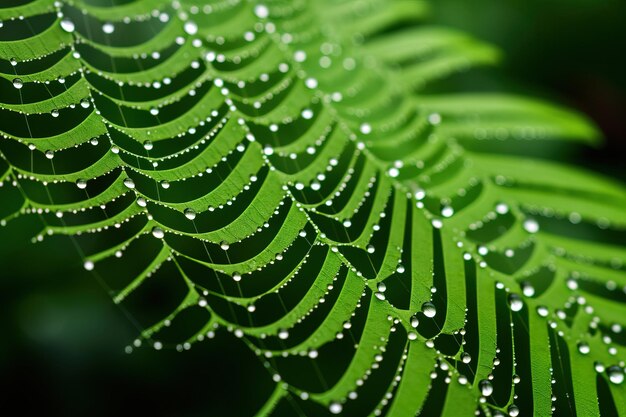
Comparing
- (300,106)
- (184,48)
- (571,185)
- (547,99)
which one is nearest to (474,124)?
(571,185)

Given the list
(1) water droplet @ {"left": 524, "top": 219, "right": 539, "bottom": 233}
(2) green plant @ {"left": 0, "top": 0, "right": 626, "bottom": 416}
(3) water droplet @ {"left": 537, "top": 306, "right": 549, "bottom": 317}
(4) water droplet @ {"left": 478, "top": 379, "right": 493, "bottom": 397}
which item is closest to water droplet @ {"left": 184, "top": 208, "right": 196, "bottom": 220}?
(2) green plant @ {"left": 0, "top": 0, "right": 626, "bottom": 416}

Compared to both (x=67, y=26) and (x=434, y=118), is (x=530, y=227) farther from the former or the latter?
(x=67, y=26)

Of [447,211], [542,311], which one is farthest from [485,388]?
[447,211]

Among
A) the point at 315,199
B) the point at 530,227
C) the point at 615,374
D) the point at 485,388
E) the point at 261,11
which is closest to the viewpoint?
the point at 485,388

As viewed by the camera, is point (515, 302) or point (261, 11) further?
point (261, 11)

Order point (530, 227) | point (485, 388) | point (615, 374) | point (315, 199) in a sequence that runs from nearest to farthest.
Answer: point (485, 388) → point (615, 374) → point (315, 199) → point (530, 227)

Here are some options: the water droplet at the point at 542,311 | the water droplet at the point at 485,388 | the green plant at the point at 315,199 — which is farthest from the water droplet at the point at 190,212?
the water droplet at the point at 542,311

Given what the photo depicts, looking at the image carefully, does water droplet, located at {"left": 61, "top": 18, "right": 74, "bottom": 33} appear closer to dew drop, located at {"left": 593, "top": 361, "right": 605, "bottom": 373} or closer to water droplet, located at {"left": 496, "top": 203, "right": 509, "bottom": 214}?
water droplet, located at {"left": 496, "top": 203, "right": 509, "bottom": 214}

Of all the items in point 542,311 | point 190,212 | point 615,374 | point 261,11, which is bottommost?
point 615,374
